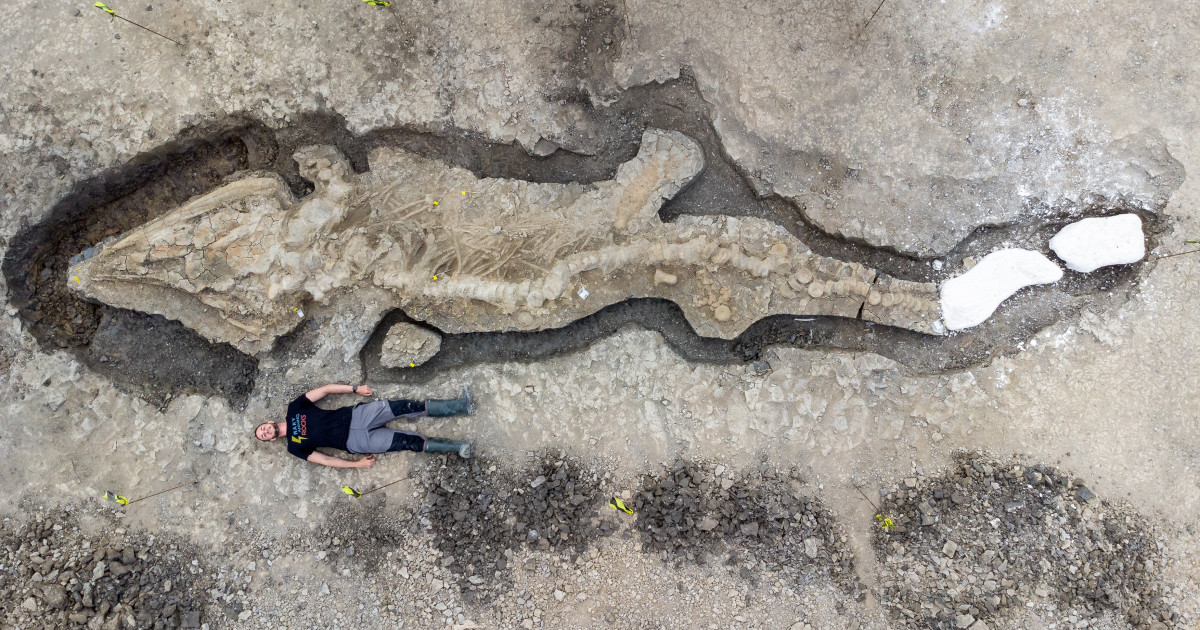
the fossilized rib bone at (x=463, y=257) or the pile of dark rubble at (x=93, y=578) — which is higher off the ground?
the fossilized rib bone at (x=463, y=257)

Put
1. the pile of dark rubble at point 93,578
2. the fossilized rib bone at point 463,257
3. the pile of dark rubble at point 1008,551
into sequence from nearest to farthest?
the pile of dark rubble at point 1008,551 → the pile of dark rubble at point 93,578 → the fossilized rib bone at point 463,257

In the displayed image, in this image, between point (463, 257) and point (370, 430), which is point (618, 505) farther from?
point (463, 257)

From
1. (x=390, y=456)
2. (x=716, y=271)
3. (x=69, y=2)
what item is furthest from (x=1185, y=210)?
(x=69, y=2)

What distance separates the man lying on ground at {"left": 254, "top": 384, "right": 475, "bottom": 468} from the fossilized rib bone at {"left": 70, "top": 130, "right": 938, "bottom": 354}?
0.61m

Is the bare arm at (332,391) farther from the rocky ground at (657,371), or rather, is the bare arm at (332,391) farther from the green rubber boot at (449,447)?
the green rubber boot at (449,447)

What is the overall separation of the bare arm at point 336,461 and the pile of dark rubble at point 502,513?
436 mm

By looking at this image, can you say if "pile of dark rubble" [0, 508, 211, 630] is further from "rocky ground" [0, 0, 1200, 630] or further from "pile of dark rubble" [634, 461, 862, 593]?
"pile of dark rubble" [634, 461, 862, 593]

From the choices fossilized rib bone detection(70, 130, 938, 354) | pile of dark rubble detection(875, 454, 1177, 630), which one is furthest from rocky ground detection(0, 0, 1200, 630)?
fossilized rib bone detection(70, 130, 938, 354)

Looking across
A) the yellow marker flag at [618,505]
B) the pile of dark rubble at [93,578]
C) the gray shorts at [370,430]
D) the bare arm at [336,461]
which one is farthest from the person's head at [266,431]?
the yellow marker flag at [618,505]

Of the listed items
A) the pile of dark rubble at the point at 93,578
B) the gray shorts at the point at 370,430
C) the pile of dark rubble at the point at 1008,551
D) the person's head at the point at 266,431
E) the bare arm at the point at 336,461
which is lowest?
the pile of dark rubble at the point at 93,578

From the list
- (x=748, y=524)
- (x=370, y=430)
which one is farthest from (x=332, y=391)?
(x=748, y=524)

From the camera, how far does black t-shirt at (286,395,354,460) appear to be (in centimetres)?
446

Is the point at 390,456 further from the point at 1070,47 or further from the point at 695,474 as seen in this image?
the point at 1070,47

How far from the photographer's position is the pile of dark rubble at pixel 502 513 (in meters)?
4.45
